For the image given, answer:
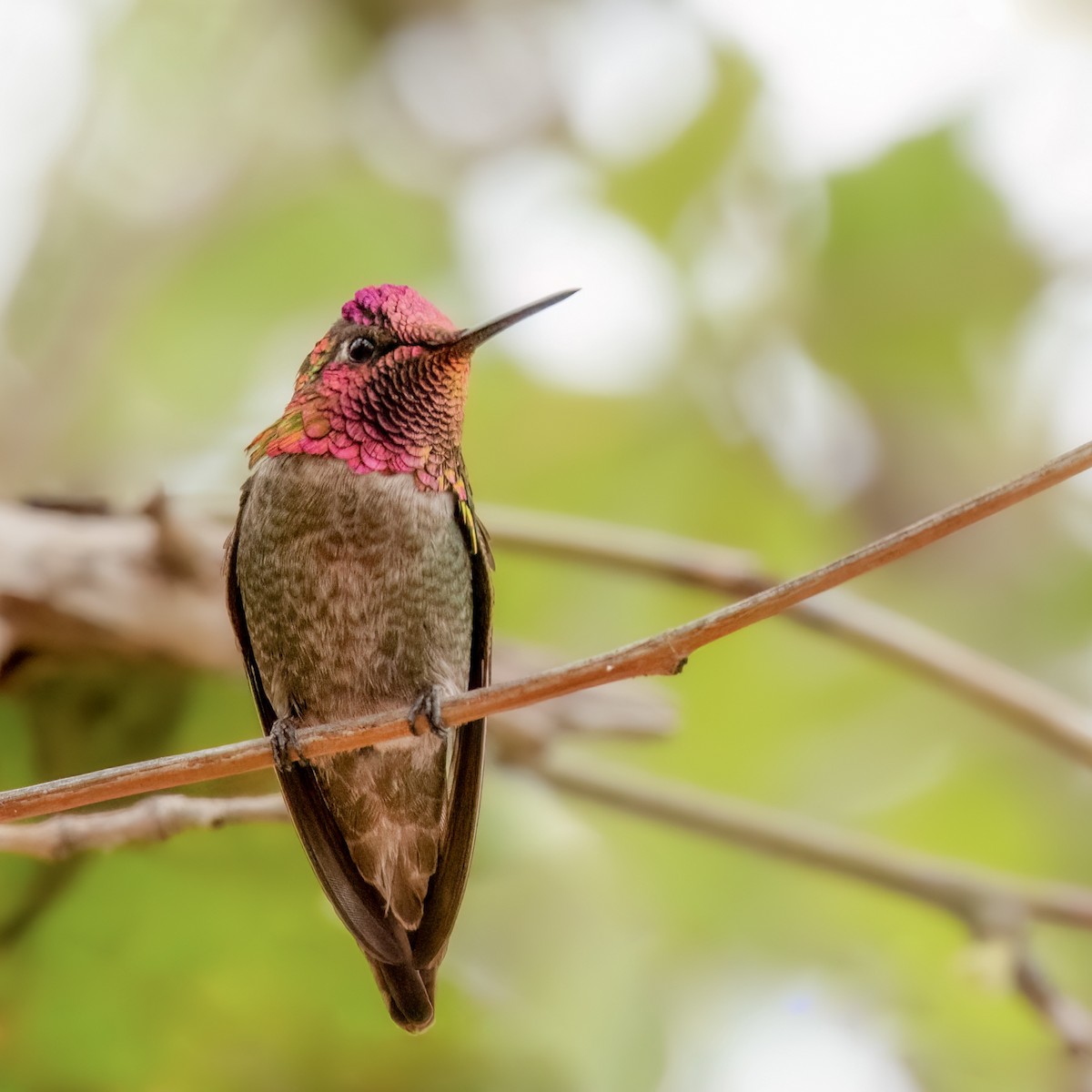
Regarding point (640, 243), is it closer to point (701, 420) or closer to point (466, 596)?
point (701, 420)

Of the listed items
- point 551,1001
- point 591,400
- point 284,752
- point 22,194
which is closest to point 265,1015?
point 551,1001

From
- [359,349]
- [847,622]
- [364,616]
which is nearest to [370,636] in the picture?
[364,616]

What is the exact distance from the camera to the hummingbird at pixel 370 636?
0.97 metres

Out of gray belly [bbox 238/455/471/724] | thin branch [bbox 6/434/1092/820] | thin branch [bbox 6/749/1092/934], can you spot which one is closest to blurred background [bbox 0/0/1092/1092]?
thin branch [bbox 6/749/1092/934]

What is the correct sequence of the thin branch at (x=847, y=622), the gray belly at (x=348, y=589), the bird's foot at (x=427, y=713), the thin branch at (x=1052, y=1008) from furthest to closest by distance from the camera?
1. the thin branch at (x=1052, y=1008)
2. the thin branch at (x=847, y=622)
3. the gray belly at (x=348, y=589)
4. the bird's foot at (x=427, y=713)

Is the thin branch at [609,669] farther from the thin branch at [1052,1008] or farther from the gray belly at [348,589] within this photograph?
the thin branch at [1052,1008]

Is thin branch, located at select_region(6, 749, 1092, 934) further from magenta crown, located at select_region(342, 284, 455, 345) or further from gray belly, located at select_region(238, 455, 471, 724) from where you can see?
magenta crown, located at select_region(342, 284, 455, 345)

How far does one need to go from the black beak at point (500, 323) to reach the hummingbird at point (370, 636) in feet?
0.36

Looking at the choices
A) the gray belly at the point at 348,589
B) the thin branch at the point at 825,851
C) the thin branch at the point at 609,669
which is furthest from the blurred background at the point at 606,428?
the thin branch at the point at 609,669

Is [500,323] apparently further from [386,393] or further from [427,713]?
[427,713]

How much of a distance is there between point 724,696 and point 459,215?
903 millimetres

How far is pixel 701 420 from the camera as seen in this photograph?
227 centimetres

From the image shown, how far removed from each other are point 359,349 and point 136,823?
384 millimetres

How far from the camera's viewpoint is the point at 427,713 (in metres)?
0.92
